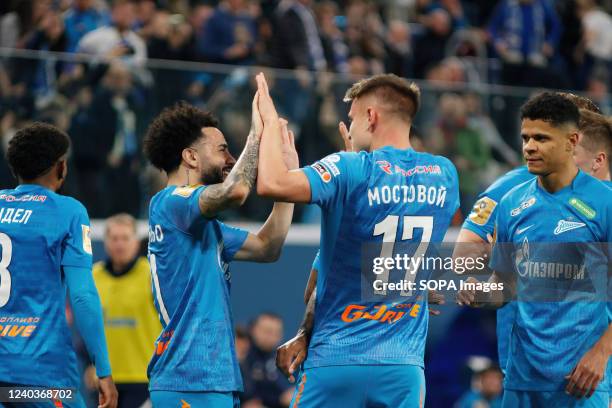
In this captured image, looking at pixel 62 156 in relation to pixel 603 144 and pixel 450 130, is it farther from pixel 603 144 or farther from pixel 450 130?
pixel 450 130

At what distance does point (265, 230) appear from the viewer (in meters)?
7.09

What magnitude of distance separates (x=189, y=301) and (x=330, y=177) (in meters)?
1.18

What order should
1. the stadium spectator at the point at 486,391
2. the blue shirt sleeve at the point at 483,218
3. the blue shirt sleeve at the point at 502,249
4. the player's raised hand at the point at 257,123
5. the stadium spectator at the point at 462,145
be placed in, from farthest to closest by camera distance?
the stadium spectator at the point at 462,145 → the stadium spectator at the point at 486,391 → the blue shirt sleeve at the point at 483,218 → the blue shirt sleeve at the point at 502,249 → the player's raised hand at the point at 257,123

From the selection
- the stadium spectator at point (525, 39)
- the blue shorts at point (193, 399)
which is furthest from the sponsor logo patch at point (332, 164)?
the stadium spectator at point (525, 39)

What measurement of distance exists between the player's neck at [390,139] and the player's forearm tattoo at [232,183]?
→ 75 centimetres

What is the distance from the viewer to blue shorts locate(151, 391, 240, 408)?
6.48 metres

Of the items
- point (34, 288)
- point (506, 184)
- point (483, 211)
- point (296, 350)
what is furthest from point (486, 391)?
point (34, 288)

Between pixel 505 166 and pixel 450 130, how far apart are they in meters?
0.89

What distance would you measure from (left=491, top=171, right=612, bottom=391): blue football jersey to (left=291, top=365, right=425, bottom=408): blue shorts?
100 centimetres

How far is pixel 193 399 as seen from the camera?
648 cm

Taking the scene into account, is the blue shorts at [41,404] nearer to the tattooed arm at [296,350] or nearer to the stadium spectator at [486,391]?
the tattooed arm at [296,350]

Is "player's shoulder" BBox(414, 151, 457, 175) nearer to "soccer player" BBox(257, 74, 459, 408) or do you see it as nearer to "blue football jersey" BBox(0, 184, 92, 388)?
"soccer player" BBox(257, 74, 459, 408)

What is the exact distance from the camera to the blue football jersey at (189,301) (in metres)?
6.53

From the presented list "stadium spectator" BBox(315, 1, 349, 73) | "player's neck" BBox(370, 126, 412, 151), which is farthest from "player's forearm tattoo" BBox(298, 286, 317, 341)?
"stadium spectator" BBox(315, 1, 349, 73)
